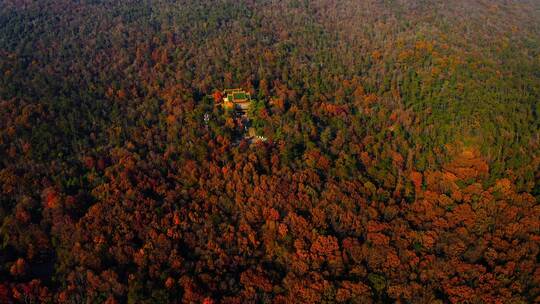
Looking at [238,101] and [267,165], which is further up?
[238,101]

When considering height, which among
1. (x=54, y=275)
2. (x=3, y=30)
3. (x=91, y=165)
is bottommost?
(x=54, y=275)

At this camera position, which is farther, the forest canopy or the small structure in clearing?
the small structure in clearing

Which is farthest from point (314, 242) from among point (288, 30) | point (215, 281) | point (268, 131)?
point (288, 30)

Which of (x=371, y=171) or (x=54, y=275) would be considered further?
(x=371, y=171)

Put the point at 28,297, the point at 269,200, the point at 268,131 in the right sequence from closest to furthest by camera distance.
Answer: the point at 28,297, the point at 269,200, the point at 268,131

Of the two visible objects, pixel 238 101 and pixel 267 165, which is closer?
pixel 267 165

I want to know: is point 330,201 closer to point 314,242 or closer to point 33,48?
point 314,242

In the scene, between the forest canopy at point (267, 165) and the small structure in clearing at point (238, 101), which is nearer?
the forest canopy at point (267, 165)

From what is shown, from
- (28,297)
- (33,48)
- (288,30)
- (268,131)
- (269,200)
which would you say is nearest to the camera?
(28,297)
